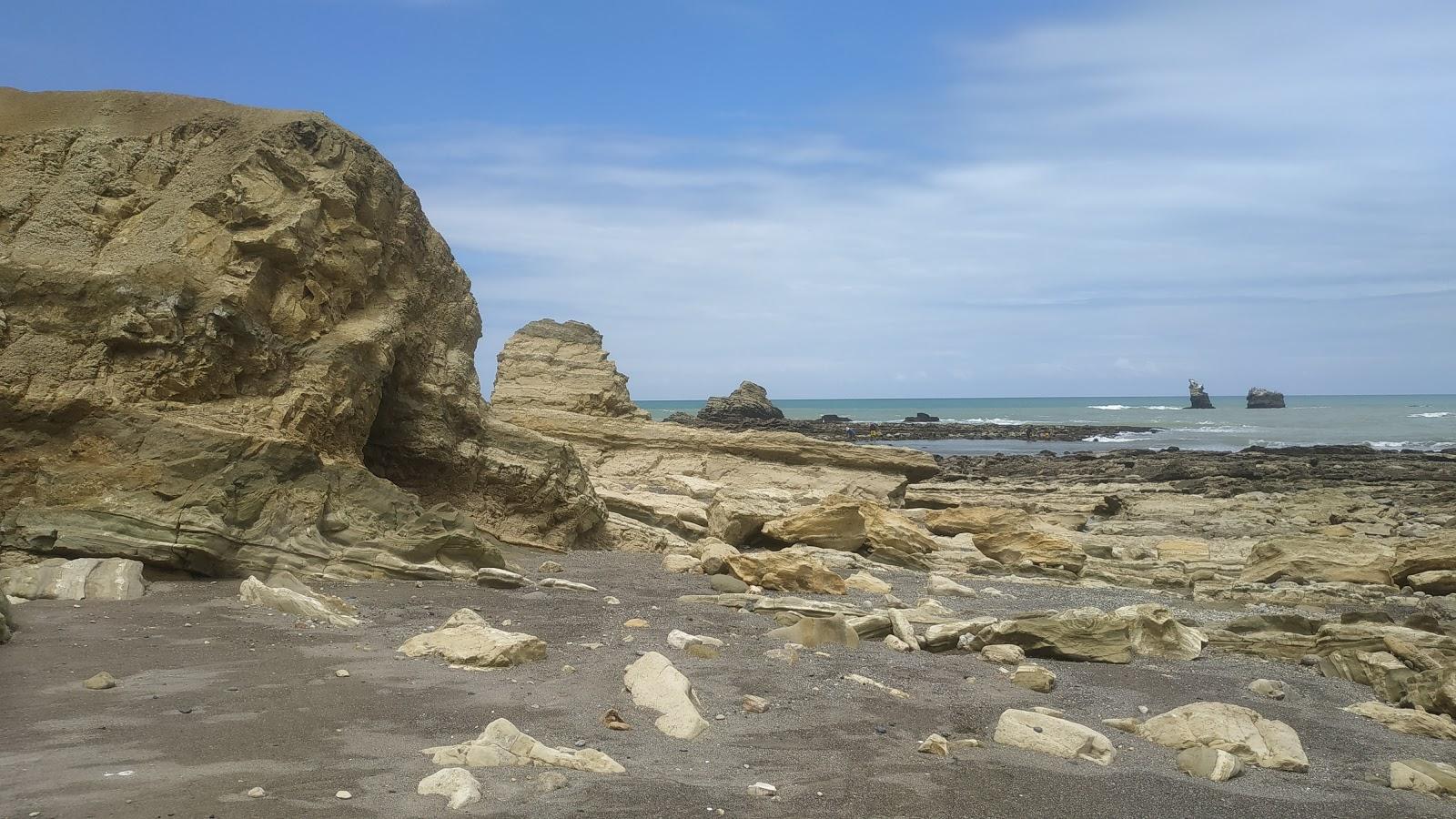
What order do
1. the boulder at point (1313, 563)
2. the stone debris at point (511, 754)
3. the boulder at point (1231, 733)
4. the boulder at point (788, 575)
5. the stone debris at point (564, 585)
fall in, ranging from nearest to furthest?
1. the stone debris at point (511, 754)
2. the boulder at point (1231, 733)
3. the stone debris at point (564, 585)
4. the boulder at point (788, 575)
5. the boulder at point (1313, 563)

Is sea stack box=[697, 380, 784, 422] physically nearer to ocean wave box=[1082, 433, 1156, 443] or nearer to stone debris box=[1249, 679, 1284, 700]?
ocean wave box=[1082, 433, 1156, 443]

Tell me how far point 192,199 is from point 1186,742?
26.2ft

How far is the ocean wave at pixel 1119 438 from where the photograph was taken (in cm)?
5200

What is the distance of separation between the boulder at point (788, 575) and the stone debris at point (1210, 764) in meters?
4.69

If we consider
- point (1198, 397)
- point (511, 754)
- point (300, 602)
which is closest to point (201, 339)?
point (300, 602)

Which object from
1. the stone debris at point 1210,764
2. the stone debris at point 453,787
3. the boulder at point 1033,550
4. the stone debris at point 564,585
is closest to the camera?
the stone debris at point 453,787

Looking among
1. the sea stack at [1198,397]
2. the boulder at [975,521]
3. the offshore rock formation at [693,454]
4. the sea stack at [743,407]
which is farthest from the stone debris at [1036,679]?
the sea stack at [1198,397]

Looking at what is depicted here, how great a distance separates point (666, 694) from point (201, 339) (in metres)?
4.99

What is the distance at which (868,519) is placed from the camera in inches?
504

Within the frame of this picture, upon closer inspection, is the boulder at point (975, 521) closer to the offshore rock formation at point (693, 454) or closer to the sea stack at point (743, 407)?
the offshore rock formation at point (693, 454)

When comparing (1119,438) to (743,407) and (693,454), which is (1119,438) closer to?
(743,407)

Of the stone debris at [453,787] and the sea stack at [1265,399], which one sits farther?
the sea stack at [1265,399]

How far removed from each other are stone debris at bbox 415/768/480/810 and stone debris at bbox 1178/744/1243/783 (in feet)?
10.0

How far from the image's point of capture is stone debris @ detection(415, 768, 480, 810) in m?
3.54
